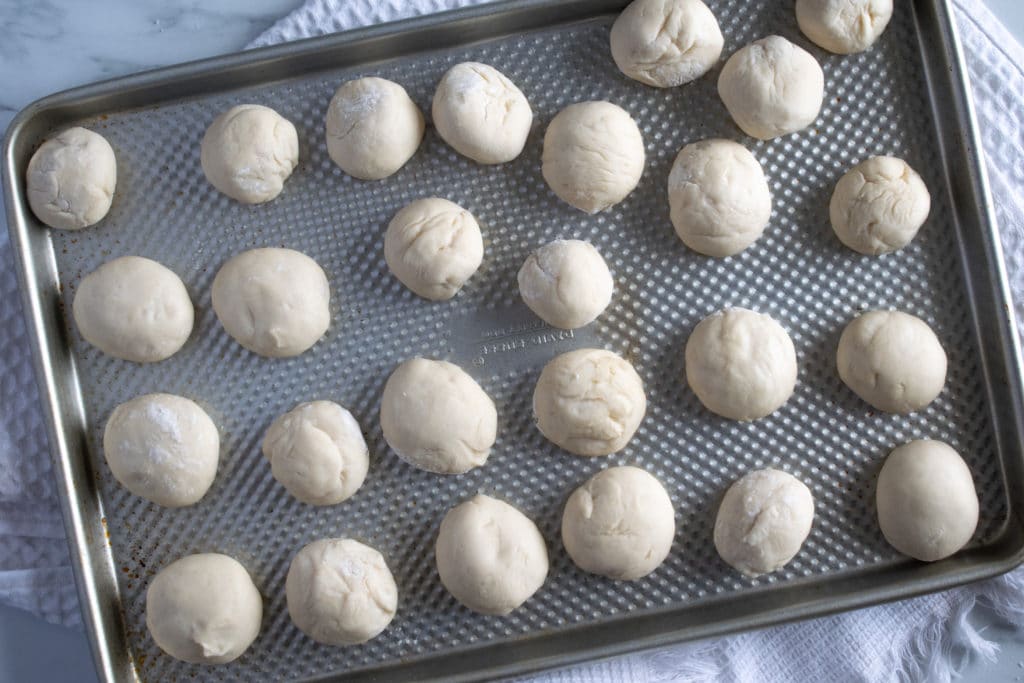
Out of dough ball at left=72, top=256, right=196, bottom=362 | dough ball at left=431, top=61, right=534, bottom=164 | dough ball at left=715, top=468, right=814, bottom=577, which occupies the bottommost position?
dough ball at left=715, top=468, right=814, bottom=577

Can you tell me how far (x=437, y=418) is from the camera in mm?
1093

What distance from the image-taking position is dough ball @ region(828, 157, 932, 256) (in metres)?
1.10

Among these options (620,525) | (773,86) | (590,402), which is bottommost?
(620,525)

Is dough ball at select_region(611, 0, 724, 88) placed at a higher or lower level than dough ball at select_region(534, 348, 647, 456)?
higher

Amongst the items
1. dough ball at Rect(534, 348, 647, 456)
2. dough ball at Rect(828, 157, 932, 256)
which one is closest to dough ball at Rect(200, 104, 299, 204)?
dough ball at Rect(534, 348, 647, 456)

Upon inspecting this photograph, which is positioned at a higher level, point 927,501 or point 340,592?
point 927,501

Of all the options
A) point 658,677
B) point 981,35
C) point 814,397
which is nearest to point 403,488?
point 658,677

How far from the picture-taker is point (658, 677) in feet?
3.91

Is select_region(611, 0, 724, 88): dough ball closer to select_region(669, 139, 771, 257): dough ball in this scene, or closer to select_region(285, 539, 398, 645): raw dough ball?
select_region(669, 139, 771, 257): dough ball

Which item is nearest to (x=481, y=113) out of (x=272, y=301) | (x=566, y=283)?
(x=566, y=283)

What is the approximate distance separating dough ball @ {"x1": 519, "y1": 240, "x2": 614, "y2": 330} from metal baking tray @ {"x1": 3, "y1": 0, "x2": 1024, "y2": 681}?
0.04 meters

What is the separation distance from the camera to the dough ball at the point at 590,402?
1093 millimetres

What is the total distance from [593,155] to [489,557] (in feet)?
Answer: 1.77

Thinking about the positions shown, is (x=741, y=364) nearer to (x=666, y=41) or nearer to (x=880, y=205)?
(x=880, y=205)
